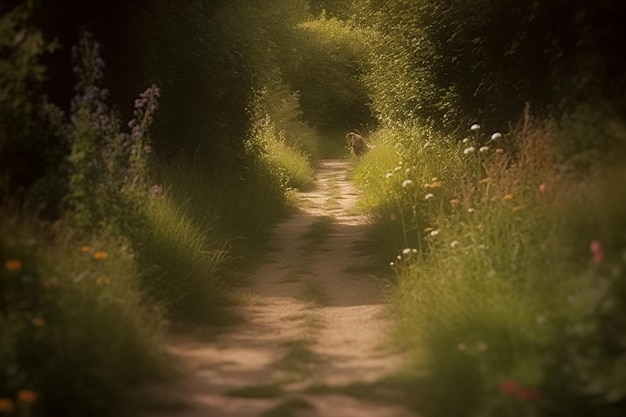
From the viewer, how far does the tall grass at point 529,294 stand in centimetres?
555

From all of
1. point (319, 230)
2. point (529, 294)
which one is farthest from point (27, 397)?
point (319, 230)

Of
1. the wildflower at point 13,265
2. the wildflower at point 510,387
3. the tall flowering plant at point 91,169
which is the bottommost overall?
the wildflower at point 510,387

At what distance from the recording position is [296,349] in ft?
27.4

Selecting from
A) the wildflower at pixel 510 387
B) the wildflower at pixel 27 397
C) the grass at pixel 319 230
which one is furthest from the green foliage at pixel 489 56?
the wildflower at pixel 27 397

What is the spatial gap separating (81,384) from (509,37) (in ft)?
28.3

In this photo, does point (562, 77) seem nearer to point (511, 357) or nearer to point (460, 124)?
point (511, 357)

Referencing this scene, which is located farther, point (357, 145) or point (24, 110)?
point (357, 145)

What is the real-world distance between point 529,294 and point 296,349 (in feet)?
7.27

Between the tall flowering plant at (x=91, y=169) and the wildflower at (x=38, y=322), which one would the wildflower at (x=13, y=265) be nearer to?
the wildflower at (x=38, y=322)

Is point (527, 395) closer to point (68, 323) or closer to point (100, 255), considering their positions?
point (68, 323)

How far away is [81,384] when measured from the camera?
5.90 m

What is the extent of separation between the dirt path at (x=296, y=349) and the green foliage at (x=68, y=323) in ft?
1.37

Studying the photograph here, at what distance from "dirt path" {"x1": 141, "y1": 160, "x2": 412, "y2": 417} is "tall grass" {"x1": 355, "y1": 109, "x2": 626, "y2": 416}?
441 mm

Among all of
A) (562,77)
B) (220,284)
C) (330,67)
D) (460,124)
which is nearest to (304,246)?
(460,124)
